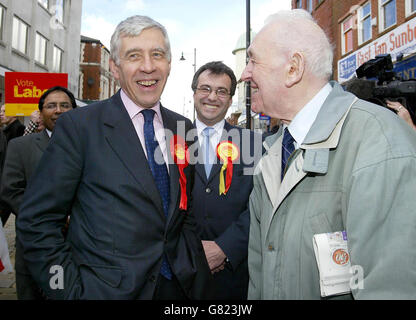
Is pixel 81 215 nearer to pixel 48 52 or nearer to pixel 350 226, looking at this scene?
pixel 350 226

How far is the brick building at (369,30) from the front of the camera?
1192 centimetres

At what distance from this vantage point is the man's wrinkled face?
3746mm

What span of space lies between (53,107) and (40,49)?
20.8m

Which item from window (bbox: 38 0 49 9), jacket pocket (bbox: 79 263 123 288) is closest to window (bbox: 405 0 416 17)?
jacket pocket (bbox: 79 263 123 288)

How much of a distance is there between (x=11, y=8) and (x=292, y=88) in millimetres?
20327

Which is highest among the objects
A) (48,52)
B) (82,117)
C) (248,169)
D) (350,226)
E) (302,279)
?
(48,52)

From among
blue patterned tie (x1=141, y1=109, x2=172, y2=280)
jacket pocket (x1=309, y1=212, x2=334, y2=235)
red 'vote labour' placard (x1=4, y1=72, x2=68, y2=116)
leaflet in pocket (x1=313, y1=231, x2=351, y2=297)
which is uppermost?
red 'vote labour' placard (x1=4, y1=72, x2=68, y2=116)

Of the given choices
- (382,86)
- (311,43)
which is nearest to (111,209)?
(311,43)

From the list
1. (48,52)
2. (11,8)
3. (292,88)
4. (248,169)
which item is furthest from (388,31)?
(48,52)

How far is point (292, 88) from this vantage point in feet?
5.99

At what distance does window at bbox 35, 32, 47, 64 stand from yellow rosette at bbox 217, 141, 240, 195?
21.6 m

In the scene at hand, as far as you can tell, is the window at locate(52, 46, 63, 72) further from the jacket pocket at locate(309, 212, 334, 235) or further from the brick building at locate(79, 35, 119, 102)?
the jacket pocket at locate(309, 212, 334, 235)

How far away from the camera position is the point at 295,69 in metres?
1.80

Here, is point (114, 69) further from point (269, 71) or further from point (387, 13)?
point (387, 13)
